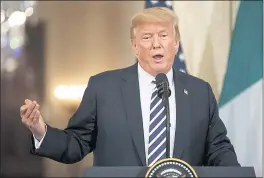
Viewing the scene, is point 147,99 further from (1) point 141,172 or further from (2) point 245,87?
(2) point 245,87

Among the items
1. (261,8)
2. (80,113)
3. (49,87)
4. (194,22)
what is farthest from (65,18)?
(80,113)

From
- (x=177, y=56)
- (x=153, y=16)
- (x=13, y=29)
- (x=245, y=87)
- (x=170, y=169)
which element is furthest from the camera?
(x=13, y=29)

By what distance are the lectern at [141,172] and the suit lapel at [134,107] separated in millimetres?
377

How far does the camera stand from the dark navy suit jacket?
195cm

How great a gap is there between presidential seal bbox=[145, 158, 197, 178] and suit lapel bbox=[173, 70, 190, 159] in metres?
0.42

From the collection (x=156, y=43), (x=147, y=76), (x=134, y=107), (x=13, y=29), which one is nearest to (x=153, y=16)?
(x=156, y=43)

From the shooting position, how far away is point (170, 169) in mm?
1521

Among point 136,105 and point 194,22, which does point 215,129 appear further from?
point 194,22

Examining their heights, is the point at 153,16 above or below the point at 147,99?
above

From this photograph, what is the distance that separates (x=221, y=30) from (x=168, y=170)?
248 centimetres

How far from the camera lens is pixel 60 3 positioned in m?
4.00

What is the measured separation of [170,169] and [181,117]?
49 cm

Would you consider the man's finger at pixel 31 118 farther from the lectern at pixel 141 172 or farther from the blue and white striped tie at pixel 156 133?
the blue and white striped tie at pixel 156 133

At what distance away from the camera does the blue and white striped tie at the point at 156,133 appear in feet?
6.24
